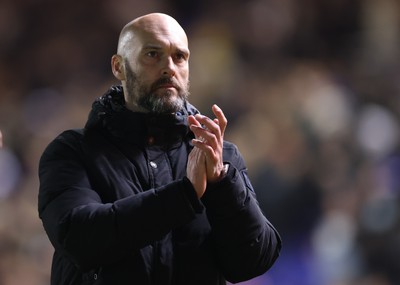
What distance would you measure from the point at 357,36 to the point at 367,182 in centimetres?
70

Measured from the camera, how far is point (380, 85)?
10.4 ft

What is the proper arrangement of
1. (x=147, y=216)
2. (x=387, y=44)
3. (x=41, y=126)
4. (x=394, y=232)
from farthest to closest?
(x=387, y=44) < (x=41, y=126) < (x=394, y=232) < (x=147, y=216)

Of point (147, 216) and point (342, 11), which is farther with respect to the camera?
point (342, 11)

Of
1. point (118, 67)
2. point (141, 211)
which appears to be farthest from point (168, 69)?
point (141, 211)

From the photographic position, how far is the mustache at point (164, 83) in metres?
1.32

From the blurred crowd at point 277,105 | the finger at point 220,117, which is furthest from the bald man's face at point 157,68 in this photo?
the blurred crowd at point 277,105

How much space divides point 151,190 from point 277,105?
1.99 m

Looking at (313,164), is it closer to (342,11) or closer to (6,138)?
(342,11)

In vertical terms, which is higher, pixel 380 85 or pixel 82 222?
pixel 82 222

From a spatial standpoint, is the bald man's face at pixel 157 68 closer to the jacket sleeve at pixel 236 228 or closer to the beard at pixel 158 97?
the beard at pixel 158 97

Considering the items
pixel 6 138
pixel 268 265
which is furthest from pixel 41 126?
pixel 268 265

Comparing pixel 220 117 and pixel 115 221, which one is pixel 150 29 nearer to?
pixel 220 117

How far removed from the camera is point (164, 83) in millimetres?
1324

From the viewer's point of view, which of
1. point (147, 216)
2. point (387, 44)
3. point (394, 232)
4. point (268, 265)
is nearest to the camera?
point (147, 216)
